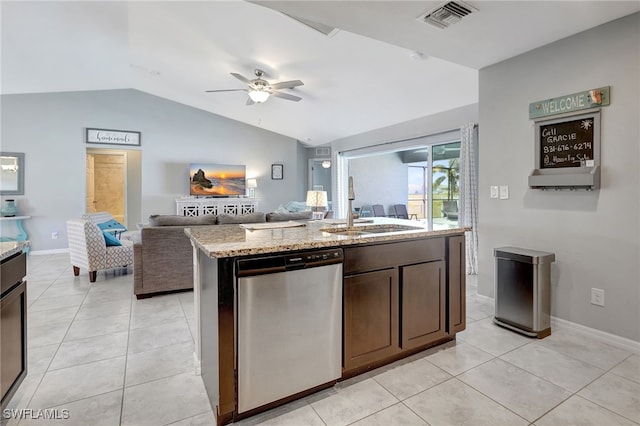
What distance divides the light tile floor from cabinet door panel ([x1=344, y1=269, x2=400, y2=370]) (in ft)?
0.57

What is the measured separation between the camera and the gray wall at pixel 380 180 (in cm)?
992

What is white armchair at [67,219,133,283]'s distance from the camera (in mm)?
4020

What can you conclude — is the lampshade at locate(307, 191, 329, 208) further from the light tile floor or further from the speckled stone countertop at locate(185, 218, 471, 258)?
Result: the light tile floor

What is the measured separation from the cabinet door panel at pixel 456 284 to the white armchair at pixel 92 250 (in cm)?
403

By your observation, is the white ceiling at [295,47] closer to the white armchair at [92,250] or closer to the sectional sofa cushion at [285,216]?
the sectional sofa cushion at [285,216]

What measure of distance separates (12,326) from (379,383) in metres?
1.95

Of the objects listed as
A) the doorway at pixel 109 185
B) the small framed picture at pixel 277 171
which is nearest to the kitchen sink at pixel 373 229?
the small framed picture at pixel 277 171

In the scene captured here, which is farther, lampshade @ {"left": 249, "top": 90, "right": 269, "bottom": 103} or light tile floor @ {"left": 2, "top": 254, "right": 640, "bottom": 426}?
lampshade @ {"left": 249, "top": 90, "right": 269, "bottom": 103}

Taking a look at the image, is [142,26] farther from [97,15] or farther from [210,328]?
[210,328]

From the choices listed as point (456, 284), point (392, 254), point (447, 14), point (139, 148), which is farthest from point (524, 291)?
point (139, 148)

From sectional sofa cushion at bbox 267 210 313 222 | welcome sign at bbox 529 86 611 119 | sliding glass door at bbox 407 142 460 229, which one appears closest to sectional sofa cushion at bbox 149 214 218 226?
sectional sofa cushion at bbox 267 210 313 222

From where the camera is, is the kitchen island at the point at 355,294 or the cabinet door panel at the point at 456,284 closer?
the kitchen island at the point at 355,294

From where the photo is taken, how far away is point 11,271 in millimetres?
1528

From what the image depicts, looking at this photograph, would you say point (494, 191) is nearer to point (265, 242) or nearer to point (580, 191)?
point (580, 191)
